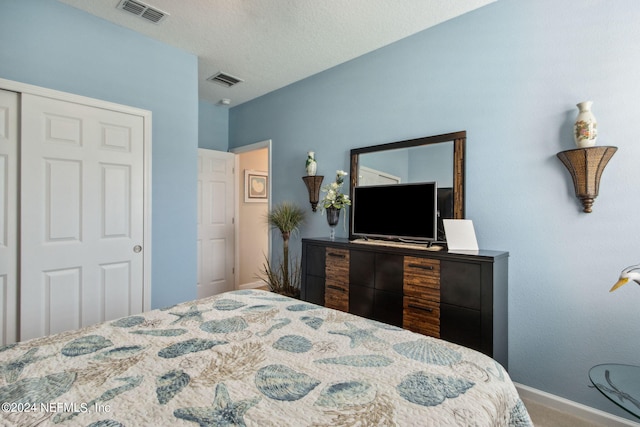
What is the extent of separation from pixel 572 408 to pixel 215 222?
12.9ft

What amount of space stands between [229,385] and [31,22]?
2.94 metres

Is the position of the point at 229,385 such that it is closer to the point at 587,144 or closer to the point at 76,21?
the point at 587,144

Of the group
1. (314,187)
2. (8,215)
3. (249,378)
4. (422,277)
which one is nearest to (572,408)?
(422,277)

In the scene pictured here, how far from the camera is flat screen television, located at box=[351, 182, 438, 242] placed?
2.50m

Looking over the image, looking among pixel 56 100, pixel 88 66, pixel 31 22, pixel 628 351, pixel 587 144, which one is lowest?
pixel 628 351

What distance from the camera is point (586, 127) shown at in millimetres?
1879

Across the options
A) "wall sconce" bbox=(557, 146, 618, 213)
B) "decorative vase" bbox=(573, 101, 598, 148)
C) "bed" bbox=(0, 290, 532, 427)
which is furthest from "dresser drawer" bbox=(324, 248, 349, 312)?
"decorative vase" bbox=(573, 101, 598, 148)

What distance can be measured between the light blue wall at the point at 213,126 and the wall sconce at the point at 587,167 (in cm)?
399

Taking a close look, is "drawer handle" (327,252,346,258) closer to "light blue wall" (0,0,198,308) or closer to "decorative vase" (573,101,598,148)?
"light blue wall" (0,0,198,308)

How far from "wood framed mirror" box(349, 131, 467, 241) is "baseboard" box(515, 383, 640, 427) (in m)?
1.15

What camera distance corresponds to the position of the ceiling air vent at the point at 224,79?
361 centimetres

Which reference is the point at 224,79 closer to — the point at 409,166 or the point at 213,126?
the point at 213,126

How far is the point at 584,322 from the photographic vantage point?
1.98 metres

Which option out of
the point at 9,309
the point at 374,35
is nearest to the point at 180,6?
the point at 374,35
